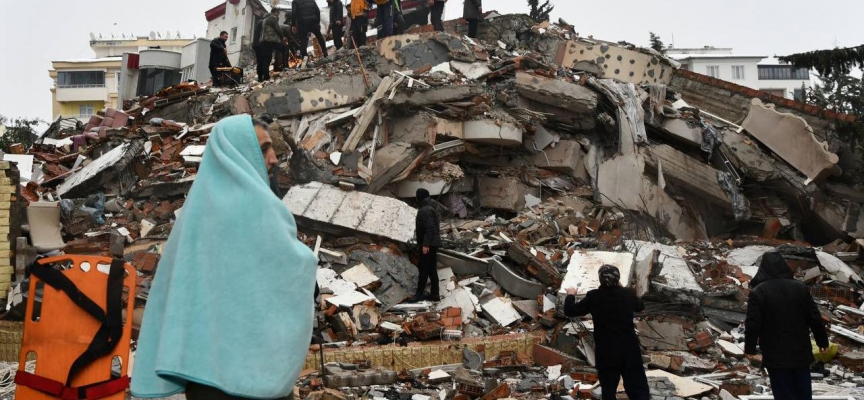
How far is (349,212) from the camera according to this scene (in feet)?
33.3

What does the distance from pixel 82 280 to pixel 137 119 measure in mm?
12559

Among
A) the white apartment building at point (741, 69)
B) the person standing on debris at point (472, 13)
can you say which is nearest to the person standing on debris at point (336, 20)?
the person standing on debris at point (472, 13)

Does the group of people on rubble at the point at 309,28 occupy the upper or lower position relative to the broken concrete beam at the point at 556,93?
upper

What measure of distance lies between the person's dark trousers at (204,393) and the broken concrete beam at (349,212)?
25.7ft

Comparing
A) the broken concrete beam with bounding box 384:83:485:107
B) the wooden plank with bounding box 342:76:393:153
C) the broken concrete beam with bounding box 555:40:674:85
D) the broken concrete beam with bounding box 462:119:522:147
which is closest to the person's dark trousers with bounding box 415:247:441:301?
the wooden plank with bounding box 342:76:393:153

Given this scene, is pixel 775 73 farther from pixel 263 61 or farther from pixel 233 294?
pixel 233 294

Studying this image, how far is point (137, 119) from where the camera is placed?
1524 cm

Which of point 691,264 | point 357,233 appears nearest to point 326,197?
point 357,233

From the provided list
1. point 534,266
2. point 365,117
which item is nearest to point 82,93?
point 365,117

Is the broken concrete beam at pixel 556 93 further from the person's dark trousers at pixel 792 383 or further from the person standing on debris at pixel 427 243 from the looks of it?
the person's dark trousers at pixel 792 383

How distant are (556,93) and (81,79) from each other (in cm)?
4195

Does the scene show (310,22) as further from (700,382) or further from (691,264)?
(700,382)

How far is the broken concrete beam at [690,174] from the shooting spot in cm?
1284

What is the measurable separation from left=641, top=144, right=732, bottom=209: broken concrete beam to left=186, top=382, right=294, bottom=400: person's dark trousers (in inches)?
450
